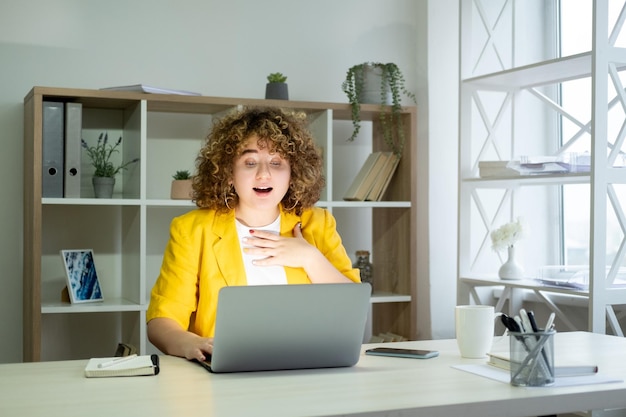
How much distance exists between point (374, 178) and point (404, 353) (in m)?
1.85

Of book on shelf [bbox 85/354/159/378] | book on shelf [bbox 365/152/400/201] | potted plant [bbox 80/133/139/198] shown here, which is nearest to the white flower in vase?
book on shelf [bbox 365/152/400/201]

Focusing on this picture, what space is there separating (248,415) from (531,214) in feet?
9.62

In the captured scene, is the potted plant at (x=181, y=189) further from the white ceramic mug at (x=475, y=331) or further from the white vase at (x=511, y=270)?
the white ceramic mug at (x=475, y=331)

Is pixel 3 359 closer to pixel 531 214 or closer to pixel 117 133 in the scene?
pixel 117 133

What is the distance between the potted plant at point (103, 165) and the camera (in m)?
3.24

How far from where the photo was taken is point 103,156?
3.35 m

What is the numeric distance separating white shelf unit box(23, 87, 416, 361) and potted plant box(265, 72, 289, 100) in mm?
62

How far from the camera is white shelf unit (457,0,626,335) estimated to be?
9.29 feet

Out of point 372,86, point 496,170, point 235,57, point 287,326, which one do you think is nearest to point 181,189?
point 235,57

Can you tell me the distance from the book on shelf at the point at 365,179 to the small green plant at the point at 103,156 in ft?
3.12

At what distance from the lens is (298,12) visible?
381 cm

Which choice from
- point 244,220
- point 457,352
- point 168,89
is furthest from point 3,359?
point 457,352

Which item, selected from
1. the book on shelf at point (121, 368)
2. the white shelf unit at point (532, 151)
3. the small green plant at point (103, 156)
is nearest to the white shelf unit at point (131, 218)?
the small green plant at point (103, 156)

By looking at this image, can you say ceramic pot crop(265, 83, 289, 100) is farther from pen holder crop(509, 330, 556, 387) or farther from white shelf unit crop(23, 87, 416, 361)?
pen holder crop(509, 330, 556, 387)
